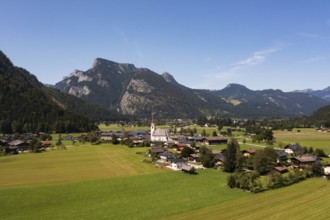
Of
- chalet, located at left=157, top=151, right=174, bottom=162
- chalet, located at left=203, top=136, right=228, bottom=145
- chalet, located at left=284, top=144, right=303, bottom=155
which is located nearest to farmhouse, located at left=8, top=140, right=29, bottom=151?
chalet, located at left=157, top=151, right=174, bottom=162

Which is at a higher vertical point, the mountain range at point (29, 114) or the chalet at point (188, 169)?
the mountain range at point (29, 114)

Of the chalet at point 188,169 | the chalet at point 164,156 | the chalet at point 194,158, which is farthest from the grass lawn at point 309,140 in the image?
the chalet at point 188,169

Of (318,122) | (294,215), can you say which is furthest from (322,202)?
(318,122)

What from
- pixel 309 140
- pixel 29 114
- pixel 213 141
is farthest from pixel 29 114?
pixel 309 140

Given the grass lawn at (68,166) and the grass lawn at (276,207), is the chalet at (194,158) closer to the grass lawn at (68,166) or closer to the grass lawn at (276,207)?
the grass lawn at (68,166)

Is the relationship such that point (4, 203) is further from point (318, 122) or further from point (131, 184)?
point (318, 122)

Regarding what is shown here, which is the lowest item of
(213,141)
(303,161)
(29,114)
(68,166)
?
(68,166)

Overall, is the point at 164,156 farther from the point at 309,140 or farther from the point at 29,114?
the point at 29,114

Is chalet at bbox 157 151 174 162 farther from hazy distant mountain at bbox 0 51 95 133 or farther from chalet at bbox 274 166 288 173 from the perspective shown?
hazy distant mountain at bbox 0 51 95 133
